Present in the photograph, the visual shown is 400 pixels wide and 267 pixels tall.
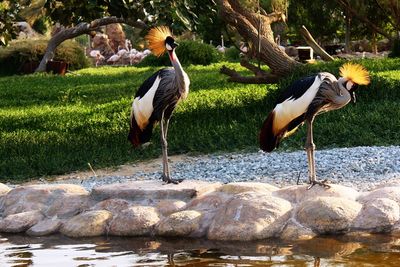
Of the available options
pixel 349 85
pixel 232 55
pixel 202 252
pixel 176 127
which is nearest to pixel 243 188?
pixel 202 252

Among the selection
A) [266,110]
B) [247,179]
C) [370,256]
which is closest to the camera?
[370,256]

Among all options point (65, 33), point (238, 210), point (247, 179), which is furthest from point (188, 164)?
point (65, 33)

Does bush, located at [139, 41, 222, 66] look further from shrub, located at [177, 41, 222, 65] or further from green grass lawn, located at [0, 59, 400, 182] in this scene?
green grass lawn, located at [0, 59, 400, 182]

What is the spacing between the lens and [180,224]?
7.05m

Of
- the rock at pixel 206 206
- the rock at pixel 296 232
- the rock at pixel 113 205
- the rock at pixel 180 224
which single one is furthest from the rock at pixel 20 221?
the rock at pixel 296 232

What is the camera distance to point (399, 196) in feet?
23.3

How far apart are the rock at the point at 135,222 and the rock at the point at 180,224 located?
0.34ft

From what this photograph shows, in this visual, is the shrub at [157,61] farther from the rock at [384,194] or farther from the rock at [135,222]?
the rock at [384,194]

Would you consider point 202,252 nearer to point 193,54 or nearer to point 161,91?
point 161,91

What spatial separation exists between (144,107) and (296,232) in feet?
6.79

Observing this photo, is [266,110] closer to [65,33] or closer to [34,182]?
[34,182]

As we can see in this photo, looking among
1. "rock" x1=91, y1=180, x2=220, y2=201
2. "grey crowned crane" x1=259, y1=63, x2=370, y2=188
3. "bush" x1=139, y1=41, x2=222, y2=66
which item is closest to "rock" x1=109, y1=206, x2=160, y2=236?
"rock" x1=91, y1=180, x2=220, y2=201

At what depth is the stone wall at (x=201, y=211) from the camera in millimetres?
6867

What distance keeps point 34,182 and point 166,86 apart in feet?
11.2
